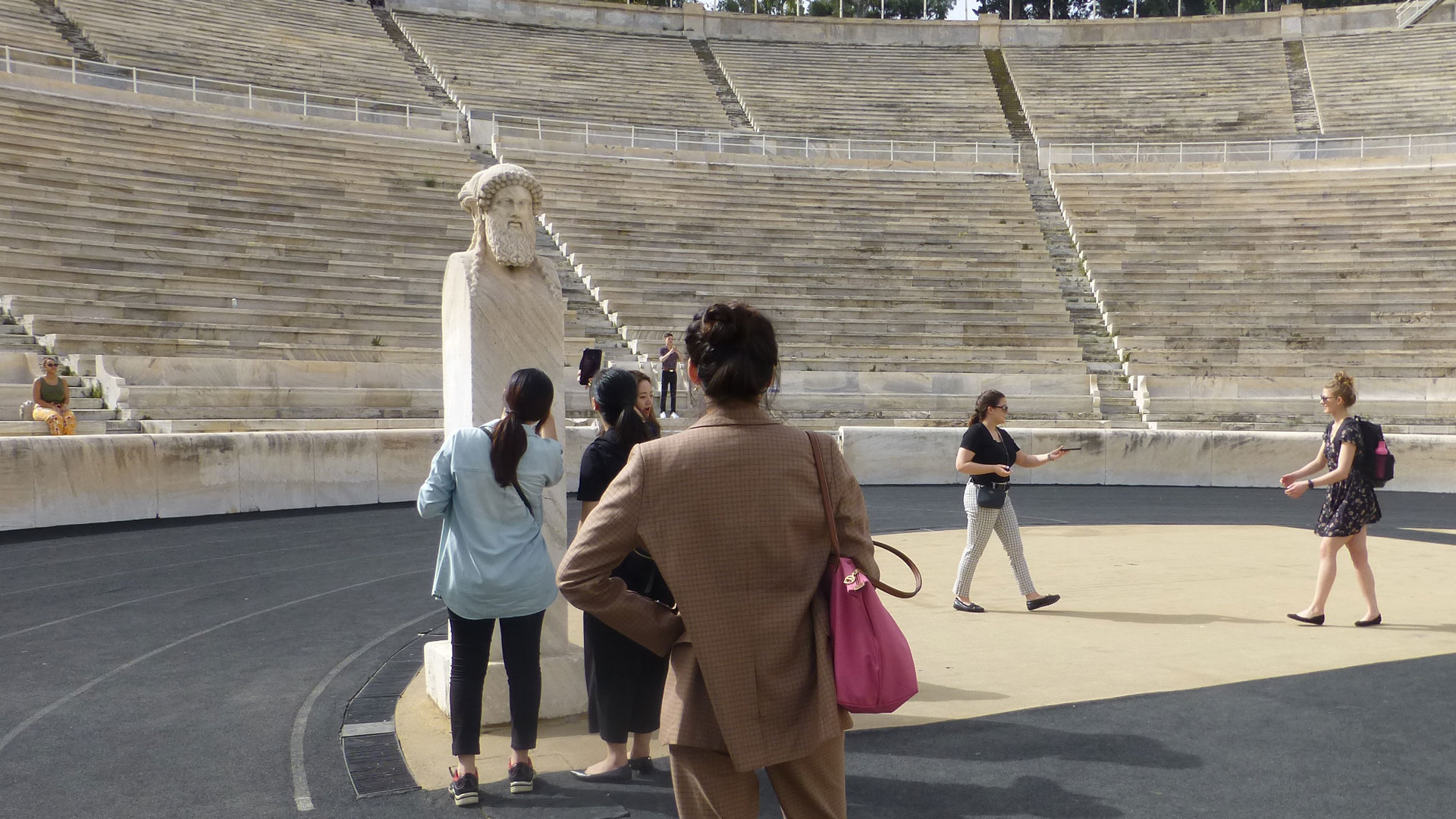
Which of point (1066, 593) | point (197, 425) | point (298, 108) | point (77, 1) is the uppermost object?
point (77, 1)

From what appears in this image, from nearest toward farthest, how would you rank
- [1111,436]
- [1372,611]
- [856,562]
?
[856,562] → [1372,611] → [1111,436]

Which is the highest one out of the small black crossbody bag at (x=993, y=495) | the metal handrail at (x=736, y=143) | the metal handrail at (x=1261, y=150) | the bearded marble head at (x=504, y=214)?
the metal handrail at (x=736, y=143)

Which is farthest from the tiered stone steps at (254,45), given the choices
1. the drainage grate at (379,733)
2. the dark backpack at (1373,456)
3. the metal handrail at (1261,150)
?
the dark backpack at (1373,456)

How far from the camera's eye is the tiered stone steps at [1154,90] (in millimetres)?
30938

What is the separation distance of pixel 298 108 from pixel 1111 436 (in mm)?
18324

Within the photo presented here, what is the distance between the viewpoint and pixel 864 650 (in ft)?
8.18

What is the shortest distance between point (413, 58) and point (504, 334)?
3063 cm

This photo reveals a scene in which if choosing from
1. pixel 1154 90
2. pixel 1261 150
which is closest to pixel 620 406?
pixel 1261 150

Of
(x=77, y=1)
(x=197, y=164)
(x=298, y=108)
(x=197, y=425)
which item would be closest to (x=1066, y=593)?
(x=197, y=425)

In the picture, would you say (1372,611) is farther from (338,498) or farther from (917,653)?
(338,498)

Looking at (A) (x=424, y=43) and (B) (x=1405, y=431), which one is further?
(A) (x=424, y=43)

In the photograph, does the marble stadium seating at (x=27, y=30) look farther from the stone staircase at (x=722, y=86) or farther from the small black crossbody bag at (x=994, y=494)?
the small black crossbody bag at (x=994, y=494)

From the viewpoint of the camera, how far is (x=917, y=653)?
6.26 metres

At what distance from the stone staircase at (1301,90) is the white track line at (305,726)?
3098 cm
